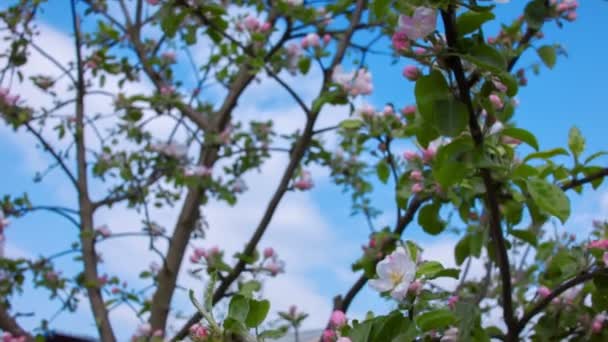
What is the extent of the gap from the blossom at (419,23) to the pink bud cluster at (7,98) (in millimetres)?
2599

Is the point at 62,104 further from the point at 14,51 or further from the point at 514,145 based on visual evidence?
the point at 514,145

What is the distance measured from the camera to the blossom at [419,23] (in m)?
0.92

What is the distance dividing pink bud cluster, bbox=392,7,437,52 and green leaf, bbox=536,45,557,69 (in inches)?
27.9

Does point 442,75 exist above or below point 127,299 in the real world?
below

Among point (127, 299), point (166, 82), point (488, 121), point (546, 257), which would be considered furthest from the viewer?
point (166, 82)

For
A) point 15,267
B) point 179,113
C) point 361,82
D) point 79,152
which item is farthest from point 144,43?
point 361,82

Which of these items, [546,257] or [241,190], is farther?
[241,190]

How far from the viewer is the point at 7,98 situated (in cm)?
313

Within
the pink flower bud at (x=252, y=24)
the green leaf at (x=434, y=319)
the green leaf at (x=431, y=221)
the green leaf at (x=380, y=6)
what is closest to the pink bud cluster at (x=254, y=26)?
the pink flower bud at (x=252, y=24)

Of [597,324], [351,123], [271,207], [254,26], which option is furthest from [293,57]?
[597,324]

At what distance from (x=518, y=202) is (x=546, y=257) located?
517mm

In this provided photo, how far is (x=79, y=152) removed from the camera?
11.1ft

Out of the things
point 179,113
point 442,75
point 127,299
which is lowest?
point 442,75

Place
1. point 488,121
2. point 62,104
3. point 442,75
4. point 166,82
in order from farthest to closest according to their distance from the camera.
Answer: point 166,82
point 62,104
point 488,121
point 442,75
